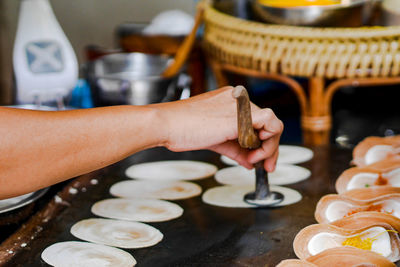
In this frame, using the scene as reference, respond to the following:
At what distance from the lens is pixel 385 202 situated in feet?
3.77

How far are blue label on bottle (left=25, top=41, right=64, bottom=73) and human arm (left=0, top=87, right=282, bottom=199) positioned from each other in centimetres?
80

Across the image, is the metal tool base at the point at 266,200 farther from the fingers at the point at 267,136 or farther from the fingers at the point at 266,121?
the fingers at the point at 266,121

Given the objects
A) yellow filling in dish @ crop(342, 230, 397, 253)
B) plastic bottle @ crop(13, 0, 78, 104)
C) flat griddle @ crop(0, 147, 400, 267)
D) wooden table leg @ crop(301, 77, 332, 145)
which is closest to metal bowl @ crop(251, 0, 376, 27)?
wooden table leg @ crop(301, 77, 332, 145)

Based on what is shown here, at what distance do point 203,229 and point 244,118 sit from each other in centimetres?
26

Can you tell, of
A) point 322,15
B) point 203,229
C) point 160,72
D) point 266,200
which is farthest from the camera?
point 160,72

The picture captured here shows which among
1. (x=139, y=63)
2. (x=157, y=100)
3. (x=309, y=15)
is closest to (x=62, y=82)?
(x=157, y=100)

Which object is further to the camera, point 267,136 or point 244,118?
point 267,136

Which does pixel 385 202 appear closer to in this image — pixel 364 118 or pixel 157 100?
pixel 157 100

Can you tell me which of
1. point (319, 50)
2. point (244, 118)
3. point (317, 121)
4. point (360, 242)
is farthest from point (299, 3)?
point (360, 242)

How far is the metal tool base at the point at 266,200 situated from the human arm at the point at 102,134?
3.2 inches

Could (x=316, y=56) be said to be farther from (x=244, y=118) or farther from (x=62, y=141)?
(x=62, y=141)

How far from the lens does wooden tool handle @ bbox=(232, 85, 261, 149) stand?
3.34ft

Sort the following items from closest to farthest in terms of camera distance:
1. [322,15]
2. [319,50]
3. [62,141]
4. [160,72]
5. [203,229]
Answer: [62,141] → [203,229] → [319,50] → [322,15] → [160,72]

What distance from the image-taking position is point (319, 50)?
177cm
